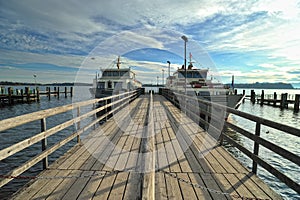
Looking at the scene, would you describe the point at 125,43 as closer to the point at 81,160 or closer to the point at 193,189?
the point at 81,160

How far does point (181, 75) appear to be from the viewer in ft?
74.5

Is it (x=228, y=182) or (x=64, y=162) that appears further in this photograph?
(x=64, y=162)

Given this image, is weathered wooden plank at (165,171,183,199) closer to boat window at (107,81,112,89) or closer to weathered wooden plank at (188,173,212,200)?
weathered wooden plank at (188,173,212,200)

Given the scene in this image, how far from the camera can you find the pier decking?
267 cm

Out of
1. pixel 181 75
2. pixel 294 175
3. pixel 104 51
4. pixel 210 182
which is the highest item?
pixel 104 51

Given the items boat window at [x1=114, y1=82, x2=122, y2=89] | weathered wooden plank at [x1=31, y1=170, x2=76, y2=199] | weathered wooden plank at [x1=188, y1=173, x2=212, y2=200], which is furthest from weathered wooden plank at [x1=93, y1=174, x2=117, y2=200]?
boat window at [x1=114, y1=82, x2=122, y2=89]

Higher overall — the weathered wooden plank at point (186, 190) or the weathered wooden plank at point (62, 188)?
the weathered wooden plank at point (62, 188)

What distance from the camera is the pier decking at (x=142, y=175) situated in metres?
2.67

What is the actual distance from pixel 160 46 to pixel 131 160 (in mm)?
11496

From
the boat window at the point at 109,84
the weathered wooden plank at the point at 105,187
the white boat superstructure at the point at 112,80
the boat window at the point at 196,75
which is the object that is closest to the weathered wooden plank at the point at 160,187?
the weathered wooden plank at the point at 105,187

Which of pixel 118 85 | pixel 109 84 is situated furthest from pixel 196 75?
pixel 109 84

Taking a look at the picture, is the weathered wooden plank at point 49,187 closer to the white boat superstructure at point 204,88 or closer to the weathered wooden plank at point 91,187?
the weathered wooden plank at point 91,187

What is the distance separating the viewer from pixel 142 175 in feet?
7.26

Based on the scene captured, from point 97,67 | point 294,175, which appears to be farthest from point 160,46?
point 97,67
